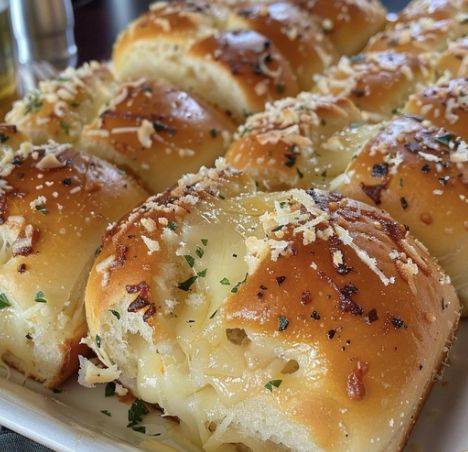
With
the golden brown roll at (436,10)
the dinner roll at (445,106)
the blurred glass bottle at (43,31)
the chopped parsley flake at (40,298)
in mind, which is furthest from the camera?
the blurred glass bottle at (43,31)

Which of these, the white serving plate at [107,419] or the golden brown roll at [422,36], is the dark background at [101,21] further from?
the white serving plate at [107,419]

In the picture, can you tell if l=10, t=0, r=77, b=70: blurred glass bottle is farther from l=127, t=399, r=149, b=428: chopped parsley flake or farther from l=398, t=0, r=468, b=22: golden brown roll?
l=127, t=399, r=149, b=428: chopped parsley flake

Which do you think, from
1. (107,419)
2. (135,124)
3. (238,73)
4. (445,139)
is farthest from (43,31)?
(107,419)

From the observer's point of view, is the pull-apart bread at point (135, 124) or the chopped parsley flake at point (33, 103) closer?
the pull-apart bread at point (135, 124)

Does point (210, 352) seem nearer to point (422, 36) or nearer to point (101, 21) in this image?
point (422, 36)

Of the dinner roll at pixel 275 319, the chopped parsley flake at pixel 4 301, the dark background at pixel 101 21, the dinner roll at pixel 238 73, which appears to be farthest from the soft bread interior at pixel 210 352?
the dark background at pixel 101 21

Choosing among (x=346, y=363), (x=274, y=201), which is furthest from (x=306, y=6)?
(x=346, y=363)
